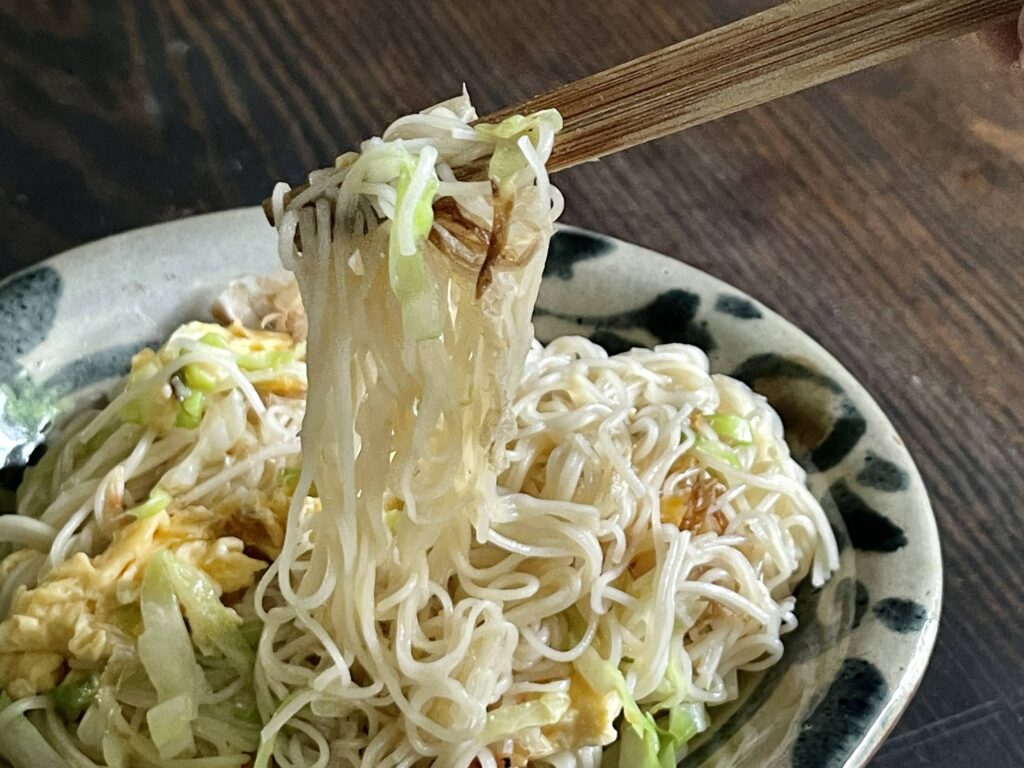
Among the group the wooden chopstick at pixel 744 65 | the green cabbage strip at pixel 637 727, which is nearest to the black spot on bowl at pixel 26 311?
the wooden chopstick at pixel 744 65

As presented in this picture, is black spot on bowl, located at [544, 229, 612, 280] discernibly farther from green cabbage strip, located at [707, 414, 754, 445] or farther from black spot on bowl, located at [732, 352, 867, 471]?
green cabbage strip, located at [707, 414, 754, 445]

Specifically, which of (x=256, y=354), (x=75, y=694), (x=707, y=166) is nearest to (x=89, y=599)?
(x=75, y=694)

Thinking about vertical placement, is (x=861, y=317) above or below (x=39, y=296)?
below

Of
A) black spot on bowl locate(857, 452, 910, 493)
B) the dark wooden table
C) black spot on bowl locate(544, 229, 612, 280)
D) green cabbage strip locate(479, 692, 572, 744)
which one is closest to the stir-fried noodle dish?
green cabbage strip locate(479, 692, 572, 744)

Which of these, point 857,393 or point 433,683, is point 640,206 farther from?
point 433,683

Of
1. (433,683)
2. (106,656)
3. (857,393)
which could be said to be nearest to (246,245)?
(106,656)

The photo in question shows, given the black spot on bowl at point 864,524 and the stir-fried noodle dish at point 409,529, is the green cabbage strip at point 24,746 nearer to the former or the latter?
the stir-fried noodle dish at point 409,529
